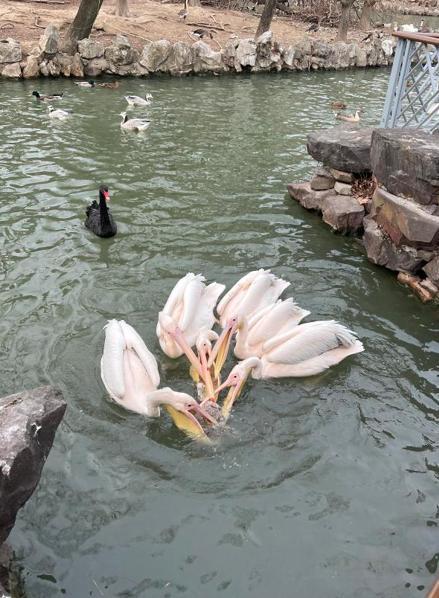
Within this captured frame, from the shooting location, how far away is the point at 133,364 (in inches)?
182

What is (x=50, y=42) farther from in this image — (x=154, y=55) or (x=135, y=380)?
(x=135, y=380)

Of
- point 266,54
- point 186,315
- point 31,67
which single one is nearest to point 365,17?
point 266,54

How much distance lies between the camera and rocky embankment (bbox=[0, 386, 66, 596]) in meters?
2.59

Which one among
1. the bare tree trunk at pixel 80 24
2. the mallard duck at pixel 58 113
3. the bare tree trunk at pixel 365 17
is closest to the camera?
the mallard duck at pixel 58 113

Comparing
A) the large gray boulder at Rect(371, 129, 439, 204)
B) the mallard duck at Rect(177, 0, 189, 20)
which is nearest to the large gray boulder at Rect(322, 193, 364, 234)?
the large gray boulder at Rect(371, 129, 439, 204)

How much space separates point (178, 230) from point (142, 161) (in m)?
2.95

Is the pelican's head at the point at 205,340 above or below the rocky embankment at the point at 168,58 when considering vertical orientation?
below

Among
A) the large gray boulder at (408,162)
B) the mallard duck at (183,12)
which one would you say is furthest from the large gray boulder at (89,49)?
the large gray boulder at (408,162)

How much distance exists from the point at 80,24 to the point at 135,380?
14.1 meters

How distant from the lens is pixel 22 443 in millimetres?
2617

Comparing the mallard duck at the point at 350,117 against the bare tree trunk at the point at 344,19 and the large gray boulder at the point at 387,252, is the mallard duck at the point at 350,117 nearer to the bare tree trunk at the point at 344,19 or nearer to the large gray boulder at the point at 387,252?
the large gray boulder at the point at 387,252

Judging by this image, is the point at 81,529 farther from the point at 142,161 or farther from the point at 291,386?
the point at 142,161

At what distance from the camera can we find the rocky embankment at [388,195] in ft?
20.2

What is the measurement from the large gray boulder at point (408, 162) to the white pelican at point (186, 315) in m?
2.52
